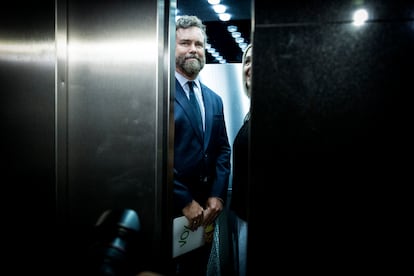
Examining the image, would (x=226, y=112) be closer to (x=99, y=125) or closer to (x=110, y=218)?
(x=99, y=125)

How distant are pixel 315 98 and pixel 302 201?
531 millimetres

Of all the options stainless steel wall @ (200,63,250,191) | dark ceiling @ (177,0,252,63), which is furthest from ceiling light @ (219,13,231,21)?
stainless steel wall @ (200,63,250,191)

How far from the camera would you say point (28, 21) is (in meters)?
2.14

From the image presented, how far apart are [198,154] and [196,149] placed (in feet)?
0.13

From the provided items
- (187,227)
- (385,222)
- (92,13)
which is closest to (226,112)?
(187,227)

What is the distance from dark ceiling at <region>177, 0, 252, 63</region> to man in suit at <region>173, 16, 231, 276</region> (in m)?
1.02

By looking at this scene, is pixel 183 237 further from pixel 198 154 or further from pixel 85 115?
pixel 85 115

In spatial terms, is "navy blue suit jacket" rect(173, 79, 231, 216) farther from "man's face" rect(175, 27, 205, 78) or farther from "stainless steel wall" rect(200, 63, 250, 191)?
"stainless steel wall" rect(200, 63, 250, 191)

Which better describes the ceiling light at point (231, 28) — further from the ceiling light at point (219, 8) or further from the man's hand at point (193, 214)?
the man's hand at point (193, 214)

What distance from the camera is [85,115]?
2.00 m

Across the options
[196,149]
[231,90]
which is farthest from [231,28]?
[196,149]

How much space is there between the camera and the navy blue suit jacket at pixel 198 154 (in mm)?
2254

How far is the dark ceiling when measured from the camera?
337 cm

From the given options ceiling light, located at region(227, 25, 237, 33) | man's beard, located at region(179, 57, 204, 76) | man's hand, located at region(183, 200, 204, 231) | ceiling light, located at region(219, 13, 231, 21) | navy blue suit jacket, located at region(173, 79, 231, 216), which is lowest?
man's hand, located at region(183, 200, 204, 231)
